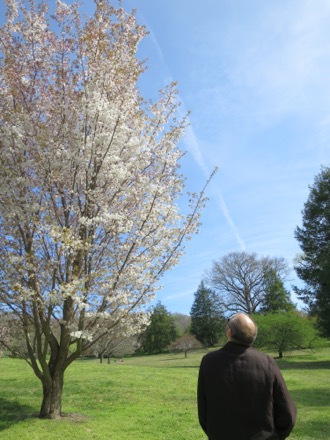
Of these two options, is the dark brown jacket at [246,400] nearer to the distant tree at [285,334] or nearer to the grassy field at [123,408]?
the grassy field at [123,408]

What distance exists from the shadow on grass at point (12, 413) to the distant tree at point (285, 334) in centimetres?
2583

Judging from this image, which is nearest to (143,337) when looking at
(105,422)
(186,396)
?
(186,396)

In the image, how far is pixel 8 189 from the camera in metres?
7.64

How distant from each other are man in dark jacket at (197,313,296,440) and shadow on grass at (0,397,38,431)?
22.1ft

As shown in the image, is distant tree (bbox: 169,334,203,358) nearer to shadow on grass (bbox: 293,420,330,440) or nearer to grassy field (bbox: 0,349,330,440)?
grassy field (bbox: 0,349,330,440)

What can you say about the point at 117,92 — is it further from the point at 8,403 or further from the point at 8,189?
the point at 8,403

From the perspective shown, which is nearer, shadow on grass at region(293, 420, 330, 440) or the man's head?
the man's head

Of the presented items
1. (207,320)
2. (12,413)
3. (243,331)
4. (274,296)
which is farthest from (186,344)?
(243,331)

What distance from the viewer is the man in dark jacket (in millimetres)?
2742

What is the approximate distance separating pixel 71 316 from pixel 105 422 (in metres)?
2.73

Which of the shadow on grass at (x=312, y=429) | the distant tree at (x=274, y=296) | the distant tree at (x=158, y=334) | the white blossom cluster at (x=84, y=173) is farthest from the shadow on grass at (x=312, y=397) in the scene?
the distant tree at (x=158, y=334)

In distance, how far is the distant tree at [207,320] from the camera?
59125 mm

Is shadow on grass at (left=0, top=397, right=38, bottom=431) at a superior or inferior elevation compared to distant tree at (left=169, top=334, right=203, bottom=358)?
inferior

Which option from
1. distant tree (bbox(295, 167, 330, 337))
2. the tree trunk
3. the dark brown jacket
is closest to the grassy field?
the tree trunk
